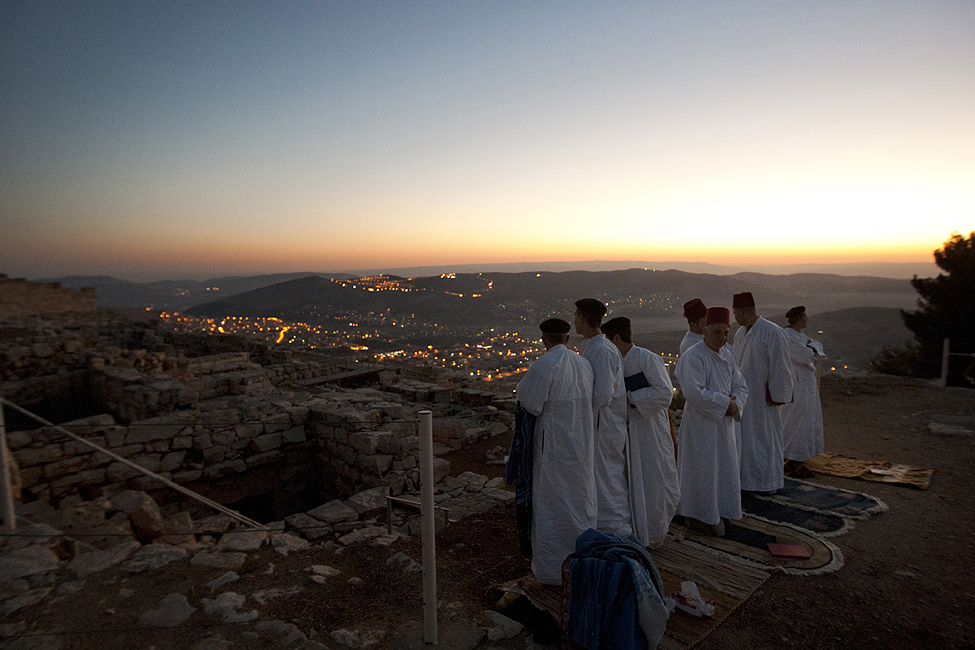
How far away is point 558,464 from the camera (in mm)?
3824

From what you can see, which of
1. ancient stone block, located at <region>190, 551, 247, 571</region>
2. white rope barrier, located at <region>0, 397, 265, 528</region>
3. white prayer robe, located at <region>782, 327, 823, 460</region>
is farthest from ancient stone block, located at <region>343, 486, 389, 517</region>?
white prayer robe, located at <region>782, 327, 823, 460</region>

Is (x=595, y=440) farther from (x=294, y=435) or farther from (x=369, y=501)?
(x=294, y=435)

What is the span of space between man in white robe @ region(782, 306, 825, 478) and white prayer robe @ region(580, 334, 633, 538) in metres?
3.93

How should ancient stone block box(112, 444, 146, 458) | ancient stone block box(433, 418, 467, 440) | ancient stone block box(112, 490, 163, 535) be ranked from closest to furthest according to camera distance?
ancient stone block box(112, 490, 163, 535) → ancient stone block box(112, 444, 146, 458) → ancient stone block box(433, 418, 467, 440)

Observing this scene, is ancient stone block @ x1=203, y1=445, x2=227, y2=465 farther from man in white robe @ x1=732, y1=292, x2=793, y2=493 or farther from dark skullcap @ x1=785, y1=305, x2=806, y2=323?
dark skullcap @ x1=785, y1=305, x2=806, y2=323

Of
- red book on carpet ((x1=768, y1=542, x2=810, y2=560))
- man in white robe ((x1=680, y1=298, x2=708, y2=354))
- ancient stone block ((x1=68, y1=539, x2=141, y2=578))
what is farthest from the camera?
man in white robe ((x1=680, y1=298, x2=708, y2=354))

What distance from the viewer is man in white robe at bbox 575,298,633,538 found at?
4.07 meters

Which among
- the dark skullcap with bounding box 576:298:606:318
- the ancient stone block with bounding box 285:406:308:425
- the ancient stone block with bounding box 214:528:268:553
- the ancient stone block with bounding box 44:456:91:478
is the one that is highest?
the dark skullcap with bounding box 576:298:606:318

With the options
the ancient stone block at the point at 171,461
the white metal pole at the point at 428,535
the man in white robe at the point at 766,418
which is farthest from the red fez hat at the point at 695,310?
the ancient stone block at the point at 171,461

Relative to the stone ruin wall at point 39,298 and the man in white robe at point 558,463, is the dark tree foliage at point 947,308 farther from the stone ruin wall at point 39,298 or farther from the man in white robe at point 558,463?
the stone ruin wall at point 39,298

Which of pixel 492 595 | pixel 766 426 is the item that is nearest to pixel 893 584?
pixel 766 426

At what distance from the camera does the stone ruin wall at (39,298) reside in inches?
850

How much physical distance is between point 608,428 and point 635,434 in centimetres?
44

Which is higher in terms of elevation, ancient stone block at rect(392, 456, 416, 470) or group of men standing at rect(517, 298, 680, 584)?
group of men standing at rect(517, 298, 680, 584)
